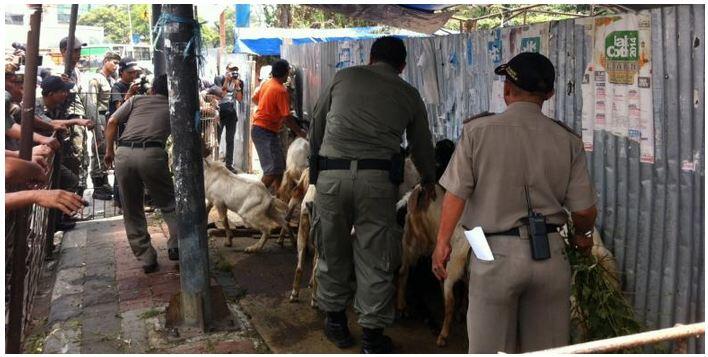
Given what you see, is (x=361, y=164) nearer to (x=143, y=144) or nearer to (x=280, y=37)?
(x=143, y=144)

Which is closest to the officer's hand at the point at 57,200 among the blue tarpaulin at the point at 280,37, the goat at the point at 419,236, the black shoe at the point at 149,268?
the goat at the point at 419,236

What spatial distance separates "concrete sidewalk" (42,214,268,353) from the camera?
471 cm

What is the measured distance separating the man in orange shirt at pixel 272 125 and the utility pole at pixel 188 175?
3802mm

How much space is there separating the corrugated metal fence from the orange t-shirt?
4526 mm

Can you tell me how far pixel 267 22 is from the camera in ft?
88.2

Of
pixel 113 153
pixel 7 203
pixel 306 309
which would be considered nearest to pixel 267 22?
pixel 113 153

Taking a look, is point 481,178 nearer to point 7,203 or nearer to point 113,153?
point 7,203

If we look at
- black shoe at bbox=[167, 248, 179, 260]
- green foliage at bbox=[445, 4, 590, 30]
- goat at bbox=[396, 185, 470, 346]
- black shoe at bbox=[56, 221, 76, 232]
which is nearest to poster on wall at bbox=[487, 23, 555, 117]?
goat at bbox=[396, 185, 470, 346]

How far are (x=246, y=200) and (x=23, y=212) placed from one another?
11.3ft

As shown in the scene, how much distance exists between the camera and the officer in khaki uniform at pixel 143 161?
6250 mm

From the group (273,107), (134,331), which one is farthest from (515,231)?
(273,107)

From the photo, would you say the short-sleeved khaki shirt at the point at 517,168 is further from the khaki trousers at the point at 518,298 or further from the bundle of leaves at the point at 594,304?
the bundle of leaves at the point at 594,304

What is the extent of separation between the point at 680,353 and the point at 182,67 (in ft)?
11.9

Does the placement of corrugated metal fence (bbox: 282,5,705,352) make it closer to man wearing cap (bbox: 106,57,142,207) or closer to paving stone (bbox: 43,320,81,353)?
paving stone (bbox: 43,320,81,353)
